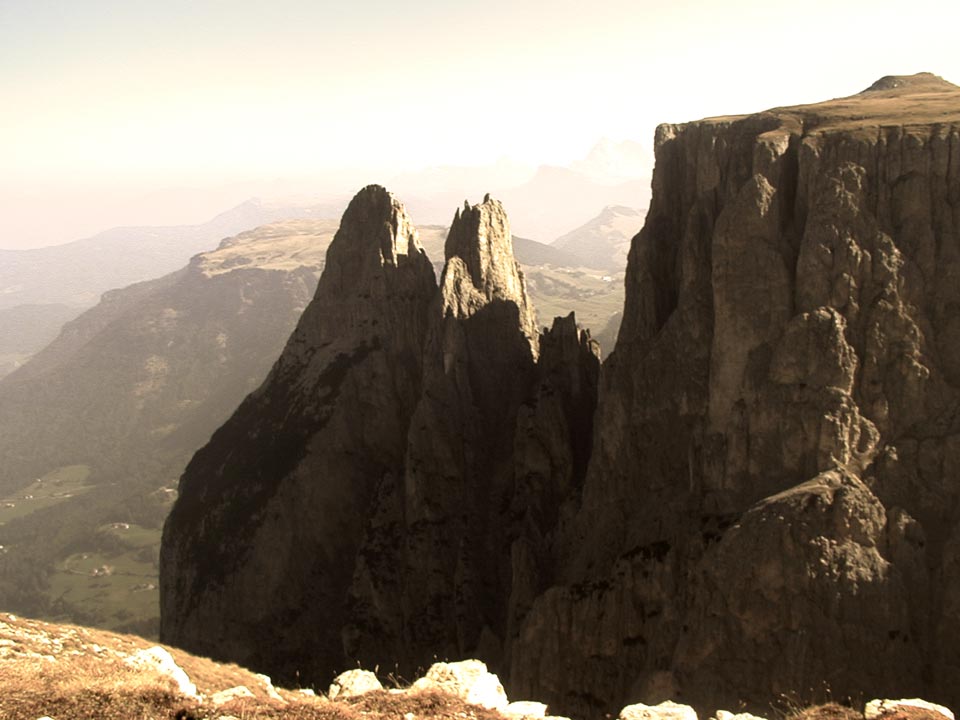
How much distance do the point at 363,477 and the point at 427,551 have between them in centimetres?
1436

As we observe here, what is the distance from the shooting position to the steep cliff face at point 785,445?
38.8 meters

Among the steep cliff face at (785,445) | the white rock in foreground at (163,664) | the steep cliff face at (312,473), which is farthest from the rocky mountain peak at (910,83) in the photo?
the white rock in foreground at (163,664)

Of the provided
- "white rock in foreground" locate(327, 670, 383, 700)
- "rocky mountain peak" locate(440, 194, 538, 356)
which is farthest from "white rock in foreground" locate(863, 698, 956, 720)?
"rocky mountain peak" locate(440, 194, 538, 356)

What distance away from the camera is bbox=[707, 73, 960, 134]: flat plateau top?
47.1 m

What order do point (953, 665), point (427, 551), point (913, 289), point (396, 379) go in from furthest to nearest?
1. point (396, 379)
2. point (427, 551)
3. point (913, 289)
4. point (953, 665)

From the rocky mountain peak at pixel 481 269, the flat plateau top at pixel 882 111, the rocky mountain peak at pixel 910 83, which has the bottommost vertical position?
the rocky mountain peak at pixel 481 269

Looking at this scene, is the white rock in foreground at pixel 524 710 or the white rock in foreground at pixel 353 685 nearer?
the white rock in foreground at pixel 524 710

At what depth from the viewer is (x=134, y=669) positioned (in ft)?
76.1

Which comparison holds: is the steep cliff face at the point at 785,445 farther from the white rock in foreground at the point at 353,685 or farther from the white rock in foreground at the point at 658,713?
the white rock in foreground at the point at 353,685

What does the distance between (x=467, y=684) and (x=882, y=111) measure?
50165 millimetres

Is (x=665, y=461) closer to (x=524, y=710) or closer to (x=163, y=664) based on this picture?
(x=524, y=710)

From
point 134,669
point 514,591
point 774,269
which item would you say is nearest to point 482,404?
point 514,591

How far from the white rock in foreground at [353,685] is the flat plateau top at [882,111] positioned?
152 ft

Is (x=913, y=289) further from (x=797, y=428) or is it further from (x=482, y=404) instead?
(x=482, y=404)
